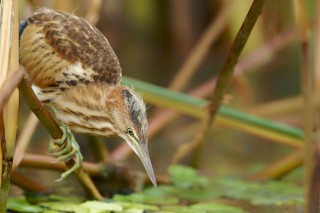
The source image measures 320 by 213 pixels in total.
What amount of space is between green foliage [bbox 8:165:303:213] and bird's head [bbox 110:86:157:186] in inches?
11.7

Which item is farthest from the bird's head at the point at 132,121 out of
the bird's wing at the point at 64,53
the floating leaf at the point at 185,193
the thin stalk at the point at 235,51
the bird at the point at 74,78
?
the floating leaf at the point at 185,193

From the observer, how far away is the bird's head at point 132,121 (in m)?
2.72

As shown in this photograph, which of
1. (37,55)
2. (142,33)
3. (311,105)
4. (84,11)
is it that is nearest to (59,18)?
(37,55)

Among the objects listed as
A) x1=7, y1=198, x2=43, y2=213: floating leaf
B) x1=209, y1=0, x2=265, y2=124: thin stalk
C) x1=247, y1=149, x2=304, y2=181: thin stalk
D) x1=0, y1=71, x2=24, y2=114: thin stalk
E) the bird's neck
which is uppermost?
x1=209, y1=0, x2=265, y2=124: thin stalk

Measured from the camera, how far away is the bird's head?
272 centimetres

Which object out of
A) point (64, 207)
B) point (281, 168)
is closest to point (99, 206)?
point (64, 207)

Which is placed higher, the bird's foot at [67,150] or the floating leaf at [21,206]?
the bird's foot at [67,150]

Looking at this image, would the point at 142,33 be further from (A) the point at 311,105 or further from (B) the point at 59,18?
(A) the point at 311,105

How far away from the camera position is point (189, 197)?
3.43m

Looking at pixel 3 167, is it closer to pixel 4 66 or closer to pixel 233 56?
pixel 4 66

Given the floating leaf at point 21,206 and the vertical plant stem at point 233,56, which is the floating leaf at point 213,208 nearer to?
the vertical plant stem at point 233,56

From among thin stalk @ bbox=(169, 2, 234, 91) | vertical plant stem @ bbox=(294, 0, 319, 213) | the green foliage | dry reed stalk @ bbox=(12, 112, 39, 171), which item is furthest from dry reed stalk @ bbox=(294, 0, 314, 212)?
thin stalk @ bbox=(169, 2, 234, 91)

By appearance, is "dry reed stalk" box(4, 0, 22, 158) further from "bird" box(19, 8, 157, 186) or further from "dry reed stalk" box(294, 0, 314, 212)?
"dry reed stalk" box(294, 0, 314, 212)

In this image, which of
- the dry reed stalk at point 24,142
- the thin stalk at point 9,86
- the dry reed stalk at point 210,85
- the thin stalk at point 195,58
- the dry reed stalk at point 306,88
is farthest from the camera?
the thin stalk at point 195,58
